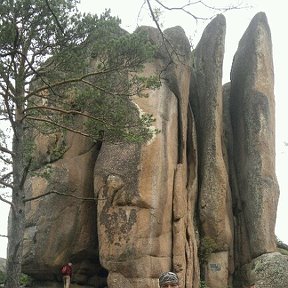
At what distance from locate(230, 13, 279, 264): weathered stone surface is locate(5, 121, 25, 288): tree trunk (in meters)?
10.1

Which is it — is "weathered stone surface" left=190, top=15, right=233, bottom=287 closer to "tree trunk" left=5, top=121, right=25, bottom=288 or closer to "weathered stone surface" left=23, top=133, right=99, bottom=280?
"weathered stone surface" left=23, top=133, right=99, bottom=280

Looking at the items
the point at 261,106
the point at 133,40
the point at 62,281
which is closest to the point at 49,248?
the point at 62,281

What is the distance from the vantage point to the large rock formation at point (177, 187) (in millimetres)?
17109

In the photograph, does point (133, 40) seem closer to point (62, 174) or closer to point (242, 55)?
point (62, 174)

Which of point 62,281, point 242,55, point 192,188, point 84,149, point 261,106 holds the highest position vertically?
point 242,55

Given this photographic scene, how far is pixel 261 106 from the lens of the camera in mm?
20859

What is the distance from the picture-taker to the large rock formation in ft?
56.1

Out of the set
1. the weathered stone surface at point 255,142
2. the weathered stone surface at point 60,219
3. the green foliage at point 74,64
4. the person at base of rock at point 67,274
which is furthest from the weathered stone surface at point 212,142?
the green foliage at point 74,64

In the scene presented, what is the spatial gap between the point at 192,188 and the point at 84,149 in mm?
4396

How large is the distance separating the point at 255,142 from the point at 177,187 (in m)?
4.47

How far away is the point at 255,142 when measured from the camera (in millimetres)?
20750

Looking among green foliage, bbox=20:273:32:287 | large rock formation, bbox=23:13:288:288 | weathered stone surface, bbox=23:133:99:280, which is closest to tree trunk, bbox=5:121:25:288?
large rock formation, bbox=23:13:288:288

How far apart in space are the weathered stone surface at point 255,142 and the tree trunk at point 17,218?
10.1 metres

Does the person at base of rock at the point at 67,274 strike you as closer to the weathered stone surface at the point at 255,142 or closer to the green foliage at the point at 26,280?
the green foliage at the point at 26,280
